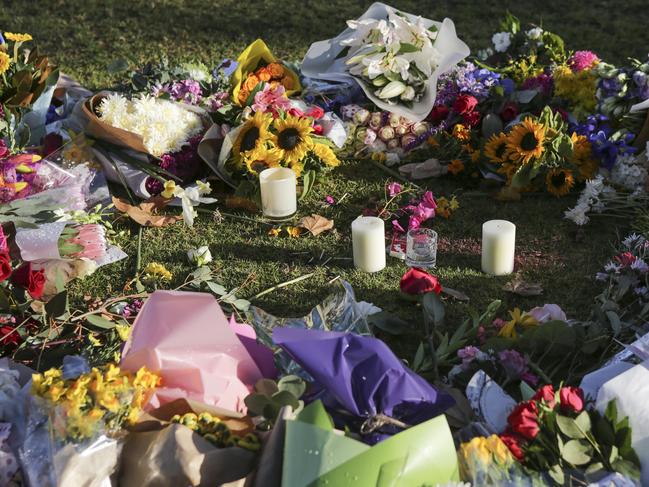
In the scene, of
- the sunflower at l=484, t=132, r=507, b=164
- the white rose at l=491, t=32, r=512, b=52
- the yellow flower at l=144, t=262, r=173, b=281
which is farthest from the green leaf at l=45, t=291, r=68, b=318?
the white rose at l=491, t=32, r=512, b=52

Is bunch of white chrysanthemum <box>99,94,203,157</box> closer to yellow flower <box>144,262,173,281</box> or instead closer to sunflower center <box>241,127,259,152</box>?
sunflower center <box>241,127,259,152</box>

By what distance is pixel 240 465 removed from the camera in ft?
5.69

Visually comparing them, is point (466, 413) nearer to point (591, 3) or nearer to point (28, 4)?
point (591, 3)

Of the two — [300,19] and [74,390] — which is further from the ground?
[74,390]

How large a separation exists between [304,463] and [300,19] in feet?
15.9

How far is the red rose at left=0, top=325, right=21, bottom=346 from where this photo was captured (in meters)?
2.55

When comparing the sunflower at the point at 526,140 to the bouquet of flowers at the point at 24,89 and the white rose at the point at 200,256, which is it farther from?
the bouquet of flowers at the point at 24,89

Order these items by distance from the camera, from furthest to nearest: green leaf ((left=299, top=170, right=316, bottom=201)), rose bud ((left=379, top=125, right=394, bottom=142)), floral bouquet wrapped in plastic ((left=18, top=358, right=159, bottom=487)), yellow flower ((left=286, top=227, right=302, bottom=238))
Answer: rose bud ((left=379, top=125, right=394, bottom=142)) < green leaf ((left=299, top=170, right=316, bottom=201)) < yellow flower ((left=286, top=227, right=302, bottom=238)) < floral bouquet wrapped in plastic ((left=18, top=358, right=159, bottom=487))

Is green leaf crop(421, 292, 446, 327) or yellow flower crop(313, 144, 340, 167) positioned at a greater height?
yellow flower crop(313, 144, 340, 167)

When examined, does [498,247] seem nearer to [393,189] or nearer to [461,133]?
[393,189]

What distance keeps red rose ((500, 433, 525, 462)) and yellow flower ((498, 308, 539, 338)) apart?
0.79 meters

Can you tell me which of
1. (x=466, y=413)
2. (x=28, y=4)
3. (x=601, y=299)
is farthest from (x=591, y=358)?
(x=28, y=4)

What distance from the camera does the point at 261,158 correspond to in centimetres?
349

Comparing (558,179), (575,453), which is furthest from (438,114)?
(575,453)
